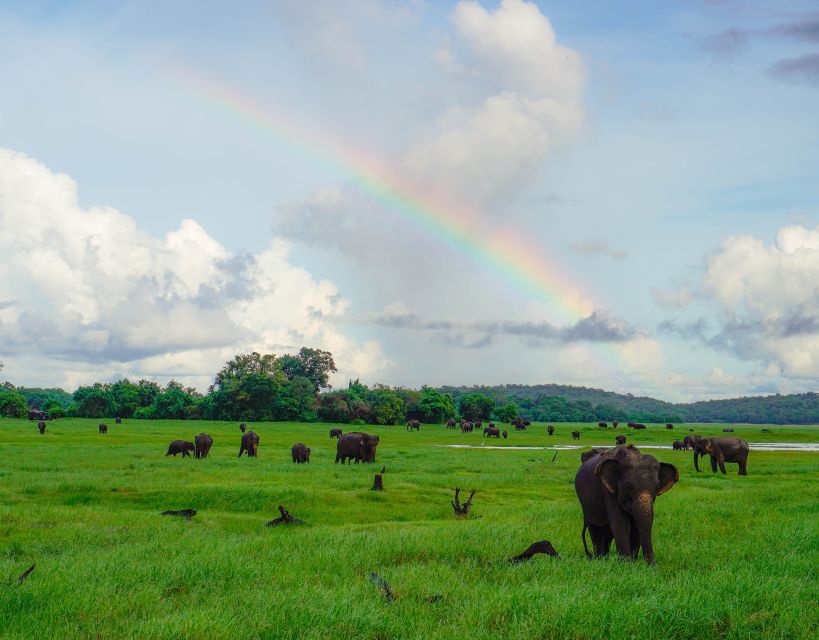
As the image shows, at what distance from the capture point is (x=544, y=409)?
200m

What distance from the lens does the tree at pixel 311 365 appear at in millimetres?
165000

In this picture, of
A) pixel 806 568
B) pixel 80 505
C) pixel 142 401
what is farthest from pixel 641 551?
pixel 142 401

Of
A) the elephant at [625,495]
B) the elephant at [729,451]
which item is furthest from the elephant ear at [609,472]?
the elephant at [729,451]

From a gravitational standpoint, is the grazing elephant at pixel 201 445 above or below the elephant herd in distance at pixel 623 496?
below

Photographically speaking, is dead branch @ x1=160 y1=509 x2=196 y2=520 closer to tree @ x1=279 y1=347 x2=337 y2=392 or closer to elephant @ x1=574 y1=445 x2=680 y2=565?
elephant @ x1=574 y1=445 x2=680 y2=565

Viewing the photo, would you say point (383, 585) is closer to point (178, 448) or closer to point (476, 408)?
point (178, 448)

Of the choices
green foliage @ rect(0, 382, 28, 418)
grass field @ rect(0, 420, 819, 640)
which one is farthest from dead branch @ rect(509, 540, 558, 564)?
green foliage @ rect(0, 382, 28, 418)

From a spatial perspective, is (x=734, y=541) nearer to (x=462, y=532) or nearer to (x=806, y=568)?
(x=806, y=568)

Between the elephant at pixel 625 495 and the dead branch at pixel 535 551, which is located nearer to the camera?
the elephant at pixel 625 495

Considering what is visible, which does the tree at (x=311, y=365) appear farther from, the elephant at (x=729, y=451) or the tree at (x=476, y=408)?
the elephant at (x=729, y=451)

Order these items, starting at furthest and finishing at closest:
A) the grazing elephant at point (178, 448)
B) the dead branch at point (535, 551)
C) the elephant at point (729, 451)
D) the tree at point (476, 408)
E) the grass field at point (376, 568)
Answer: the tree at point (476, 408) < the grazing elephant at point (178, 448) < the elephant at point (729, 451) < the dead branch at point (535, 551) < the grass field at point (376, 568)

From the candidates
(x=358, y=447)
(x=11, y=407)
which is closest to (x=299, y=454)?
(x=358, y=447)

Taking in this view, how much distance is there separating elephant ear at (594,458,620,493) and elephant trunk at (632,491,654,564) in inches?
18.7

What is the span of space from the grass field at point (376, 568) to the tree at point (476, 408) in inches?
4423
